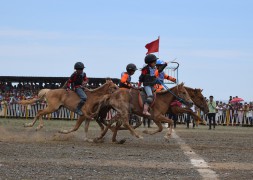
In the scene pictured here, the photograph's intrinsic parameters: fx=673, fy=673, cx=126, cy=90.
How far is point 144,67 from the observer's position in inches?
687

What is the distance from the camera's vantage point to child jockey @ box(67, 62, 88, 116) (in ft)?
62.0

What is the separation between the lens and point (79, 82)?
19156mm

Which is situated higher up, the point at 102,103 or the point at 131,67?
the point at 131,67

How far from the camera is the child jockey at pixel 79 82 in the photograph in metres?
18.9

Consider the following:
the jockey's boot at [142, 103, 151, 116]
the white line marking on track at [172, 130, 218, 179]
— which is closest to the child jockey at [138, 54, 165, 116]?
the jockey's boot at [142, 103, 151, 116]

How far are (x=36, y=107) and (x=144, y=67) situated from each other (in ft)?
88.7

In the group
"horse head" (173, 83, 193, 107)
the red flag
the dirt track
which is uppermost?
the red flag

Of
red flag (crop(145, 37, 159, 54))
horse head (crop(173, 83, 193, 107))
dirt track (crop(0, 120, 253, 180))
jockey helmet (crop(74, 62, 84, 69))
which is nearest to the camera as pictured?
dirt track (crop(0, 120, 253, 180))

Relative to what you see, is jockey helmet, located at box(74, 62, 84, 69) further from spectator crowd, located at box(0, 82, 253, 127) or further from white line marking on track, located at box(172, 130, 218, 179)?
spectator crowd, located at box(0, 82, 253, 127)

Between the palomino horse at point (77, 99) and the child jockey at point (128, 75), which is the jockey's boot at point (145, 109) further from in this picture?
the palomino horse at point (77, 99)

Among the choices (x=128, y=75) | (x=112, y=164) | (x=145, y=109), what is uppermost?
(x=128, y=75)

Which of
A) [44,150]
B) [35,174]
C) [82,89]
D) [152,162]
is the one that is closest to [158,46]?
[82,89]

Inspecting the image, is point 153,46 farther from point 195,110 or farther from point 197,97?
point 195,110

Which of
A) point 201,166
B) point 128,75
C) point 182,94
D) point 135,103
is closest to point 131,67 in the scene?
point 128,75
